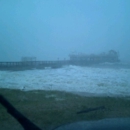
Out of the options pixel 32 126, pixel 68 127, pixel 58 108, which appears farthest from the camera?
pixel 58 108

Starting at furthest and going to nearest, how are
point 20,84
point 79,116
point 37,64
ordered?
1. point 37,64
2. point 20,84
3. point 79,116

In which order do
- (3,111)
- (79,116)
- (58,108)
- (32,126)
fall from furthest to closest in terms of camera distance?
1. (58,108)
2. (3,111)
3. (79,116)
4. (32,126)

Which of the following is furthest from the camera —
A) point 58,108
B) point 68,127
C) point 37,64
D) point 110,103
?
point 37,64

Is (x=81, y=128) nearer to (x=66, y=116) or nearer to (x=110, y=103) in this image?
(x=66, y=116)

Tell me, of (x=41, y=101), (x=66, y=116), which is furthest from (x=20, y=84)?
(x=66, y=116)

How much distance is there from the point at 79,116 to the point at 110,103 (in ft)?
5.53

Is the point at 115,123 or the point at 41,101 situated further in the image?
the point at 41,101

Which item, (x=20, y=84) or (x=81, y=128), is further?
(x=20, y=84)

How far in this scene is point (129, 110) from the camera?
539cm

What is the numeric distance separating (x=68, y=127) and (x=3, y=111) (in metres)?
3.96

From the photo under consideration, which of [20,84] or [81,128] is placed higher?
[81,128]

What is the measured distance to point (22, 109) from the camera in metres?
5.54

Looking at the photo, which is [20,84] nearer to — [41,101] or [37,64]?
[41,101]

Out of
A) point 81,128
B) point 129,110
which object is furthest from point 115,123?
point 129,110
